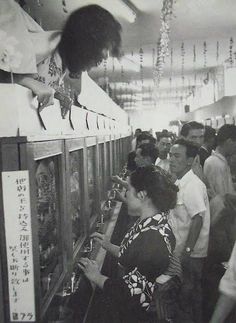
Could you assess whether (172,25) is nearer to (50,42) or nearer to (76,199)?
(76,199)

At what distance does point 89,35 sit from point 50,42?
0.19 metres

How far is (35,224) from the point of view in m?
1.24

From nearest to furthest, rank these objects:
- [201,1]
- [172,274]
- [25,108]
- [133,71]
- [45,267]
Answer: [25,108] < [45,267] < [172,274] < [201,1] < [133,71]

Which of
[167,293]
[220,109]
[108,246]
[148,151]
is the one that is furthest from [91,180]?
[220,109]

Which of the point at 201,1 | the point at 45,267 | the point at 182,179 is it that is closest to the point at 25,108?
the point at 45,267

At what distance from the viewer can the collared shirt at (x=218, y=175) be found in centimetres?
355

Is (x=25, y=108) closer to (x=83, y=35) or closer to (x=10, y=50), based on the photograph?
(x=10, y=50)

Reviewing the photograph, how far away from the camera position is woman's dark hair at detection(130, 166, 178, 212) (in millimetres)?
1958

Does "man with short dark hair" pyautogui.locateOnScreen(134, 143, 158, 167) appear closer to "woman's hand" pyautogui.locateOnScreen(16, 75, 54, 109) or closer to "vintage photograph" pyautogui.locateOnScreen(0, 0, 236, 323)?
"vintage photograph" pyautogui.locateOnScreen(0, 0, 236, 323)

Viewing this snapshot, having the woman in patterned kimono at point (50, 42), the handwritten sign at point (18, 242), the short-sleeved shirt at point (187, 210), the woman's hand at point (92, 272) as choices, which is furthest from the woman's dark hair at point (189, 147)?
the handwritten sign at point (18, 242)

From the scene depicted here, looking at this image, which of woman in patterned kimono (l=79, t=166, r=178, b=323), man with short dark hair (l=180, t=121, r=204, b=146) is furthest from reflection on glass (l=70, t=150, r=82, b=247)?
man with short dark hair (l=180, t=121, r=204, b=146)

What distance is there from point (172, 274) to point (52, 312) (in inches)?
29.2

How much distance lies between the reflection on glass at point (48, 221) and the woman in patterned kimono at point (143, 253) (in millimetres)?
275

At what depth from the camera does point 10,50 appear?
1.30m
